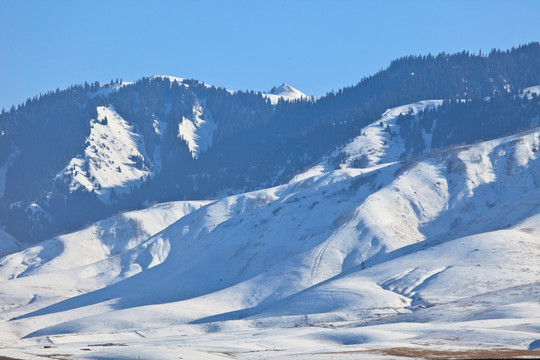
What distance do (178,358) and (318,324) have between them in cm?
6497

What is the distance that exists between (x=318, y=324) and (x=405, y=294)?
2507cm

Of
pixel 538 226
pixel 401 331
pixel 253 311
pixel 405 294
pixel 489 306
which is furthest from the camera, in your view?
pixel 538 226

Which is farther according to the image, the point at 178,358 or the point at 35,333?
the point at 35,333

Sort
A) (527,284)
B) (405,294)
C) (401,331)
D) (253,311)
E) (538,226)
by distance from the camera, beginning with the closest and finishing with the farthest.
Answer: (401,331) < (527,284) < (405,294) < (253,311) < (538,226)

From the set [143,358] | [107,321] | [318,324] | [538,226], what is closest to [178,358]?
[143,358]

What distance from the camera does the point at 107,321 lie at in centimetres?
18312

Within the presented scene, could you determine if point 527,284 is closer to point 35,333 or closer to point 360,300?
point 360,300

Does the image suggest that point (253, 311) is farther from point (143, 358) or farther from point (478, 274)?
point (143, 358)

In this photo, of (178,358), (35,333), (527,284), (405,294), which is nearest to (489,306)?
(527,284)

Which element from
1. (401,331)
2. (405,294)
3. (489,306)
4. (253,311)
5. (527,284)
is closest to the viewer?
(401,331)

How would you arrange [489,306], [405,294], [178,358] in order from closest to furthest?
[178,358], [489,306], [405,294]

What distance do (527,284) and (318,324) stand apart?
39037 millimetres

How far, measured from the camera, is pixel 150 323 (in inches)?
7116

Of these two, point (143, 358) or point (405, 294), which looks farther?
point (405, 294)
